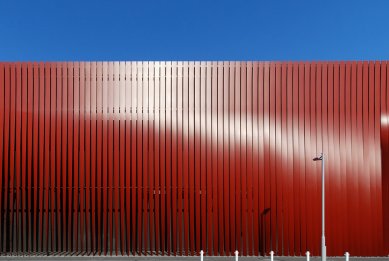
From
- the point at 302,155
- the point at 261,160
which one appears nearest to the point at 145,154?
the point at 261,160

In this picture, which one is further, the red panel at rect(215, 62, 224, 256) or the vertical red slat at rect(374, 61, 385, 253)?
the vertical red slat at rect(374, 61, 385, 253)

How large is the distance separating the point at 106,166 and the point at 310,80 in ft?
39.2

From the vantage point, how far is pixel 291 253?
22953 mm

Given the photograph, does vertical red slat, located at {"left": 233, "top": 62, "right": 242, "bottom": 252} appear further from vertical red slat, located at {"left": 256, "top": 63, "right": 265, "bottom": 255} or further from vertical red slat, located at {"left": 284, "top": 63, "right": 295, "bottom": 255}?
vertical red slat, located at {"left": 284, "top": 63, "right": 295, "bottom": 255}

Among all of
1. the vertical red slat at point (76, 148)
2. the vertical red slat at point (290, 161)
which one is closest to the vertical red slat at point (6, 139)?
the vertical red slat at point (76, 148)

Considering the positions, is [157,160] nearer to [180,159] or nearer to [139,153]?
[139,153]

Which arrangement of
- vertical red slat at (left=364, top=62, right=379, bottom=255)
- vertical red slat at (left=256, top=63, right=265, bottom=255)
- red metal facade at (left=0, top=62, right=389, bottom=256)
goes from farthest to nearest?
vertical red slat at (left=364, top=62, right=379, bottom=255)
red metal facade at (left=0, top=62, right=389, bottom=256)
vertical red slat at (left=256, top=63, right=265, bottom=255)

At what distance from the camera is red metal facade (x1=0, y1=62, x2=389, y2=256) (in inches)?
904

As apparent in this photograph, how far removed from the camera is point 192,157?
23266 mm

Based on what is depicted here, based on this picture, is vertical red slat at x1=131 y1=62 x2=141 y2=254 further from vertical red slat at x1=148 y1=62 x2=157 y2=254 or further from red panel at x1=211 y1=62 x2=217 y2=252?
red panel at x1=211 y1=62 x2=217 y2=252

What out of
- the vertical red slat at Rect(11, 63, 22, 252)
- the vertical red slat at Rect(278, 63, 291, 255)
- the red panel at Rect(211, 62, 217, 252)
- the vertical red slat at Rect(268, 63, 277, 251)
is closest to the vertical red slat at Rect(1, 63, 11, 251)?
the vertical red slat at Rect(11, 63, 22, 252)

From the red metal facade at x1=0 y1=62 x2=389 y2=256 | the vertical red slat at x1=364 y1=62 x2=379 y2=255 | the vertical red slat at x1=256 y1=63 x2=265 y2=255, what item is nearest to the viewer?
the vertical red slat at x1=256 y1=63 x2=265 y2=255

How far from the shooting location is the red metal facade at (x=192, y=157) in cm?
2295

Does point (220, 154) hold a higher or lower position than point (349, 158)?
higher
